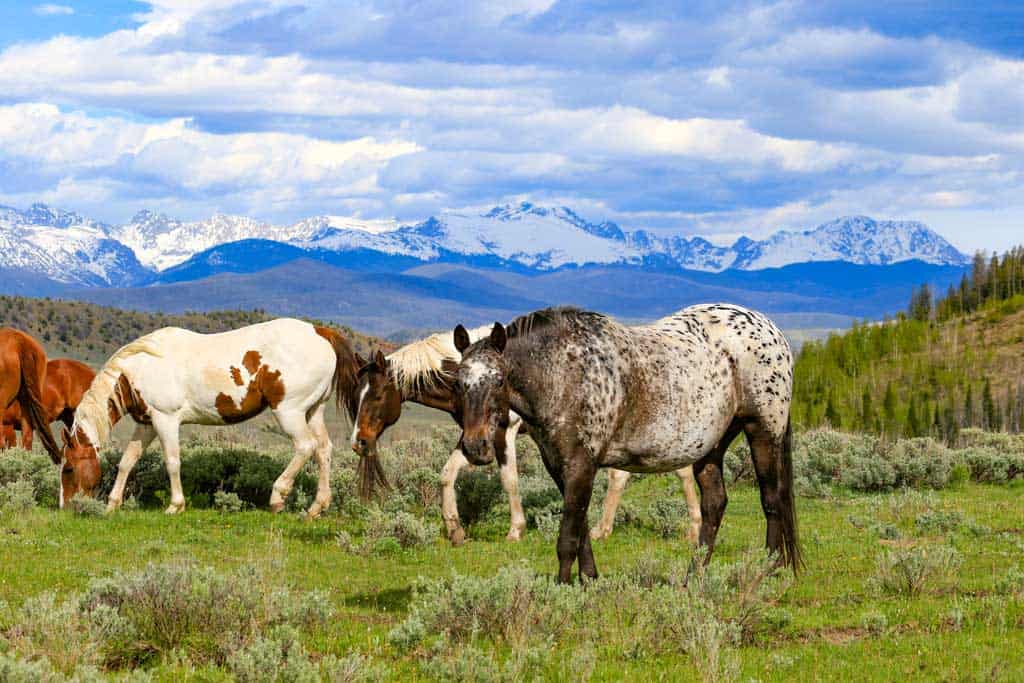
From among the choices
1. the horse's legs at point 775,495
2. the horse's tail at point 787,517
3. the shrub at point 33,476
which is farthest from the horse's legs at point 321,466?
the horse's tail at point 787,517

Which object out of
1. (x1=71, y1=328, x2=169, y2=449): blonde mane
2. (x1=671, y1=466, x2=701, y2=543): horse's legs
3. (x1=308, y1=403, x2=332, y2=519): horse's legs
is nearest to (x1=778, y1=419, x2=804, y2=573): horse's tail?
(x1=671, y1=466, x2=701, y2=543): horse's legs

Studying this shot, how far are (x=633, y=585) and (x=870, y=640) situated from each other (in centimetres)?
184

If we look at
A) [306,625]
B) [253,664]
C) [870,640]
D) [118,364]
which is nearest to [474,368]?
[306,625]

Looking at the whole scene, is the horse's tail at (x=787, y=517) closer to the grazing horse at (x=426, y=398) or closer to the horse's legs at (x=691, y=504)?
the horse's legs at (x=691, y=504)

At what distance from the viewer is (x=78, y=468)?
14859 millimetres

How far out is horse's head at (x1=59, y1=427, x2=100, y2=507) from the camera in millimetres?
14859

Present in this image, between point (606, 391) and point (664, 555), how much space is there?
12.3ft

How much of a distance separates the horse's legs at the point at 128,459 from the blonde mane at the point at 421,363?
3856mm

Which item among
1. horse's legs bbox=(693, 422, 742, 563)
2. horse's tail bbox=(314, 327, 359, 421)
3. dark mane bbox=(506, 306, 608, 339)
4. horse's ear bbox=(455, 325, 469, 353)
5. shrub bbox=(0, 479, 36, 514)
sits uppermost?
dark mane bbox=(506, 306, 608, 339)

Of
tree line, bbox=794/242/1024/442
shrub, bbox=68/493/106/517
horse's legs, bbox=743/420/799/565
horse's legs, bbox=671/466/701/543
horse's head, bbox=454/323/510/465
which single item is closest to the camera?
horse's head, bbox=454/323/510/465

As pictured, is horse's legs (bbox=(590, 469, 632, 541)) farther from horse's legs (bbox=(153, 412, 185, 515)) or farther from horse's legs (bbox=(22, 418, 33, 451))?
horse's legs (bbox=(22, 418, 33, 451))

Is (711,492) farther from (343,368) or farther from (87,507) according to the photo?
(87,507)

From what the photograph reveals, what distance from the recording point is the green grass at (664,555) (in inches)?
300

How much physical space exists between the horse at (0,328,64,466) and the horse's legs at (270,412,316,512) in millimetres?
4125
